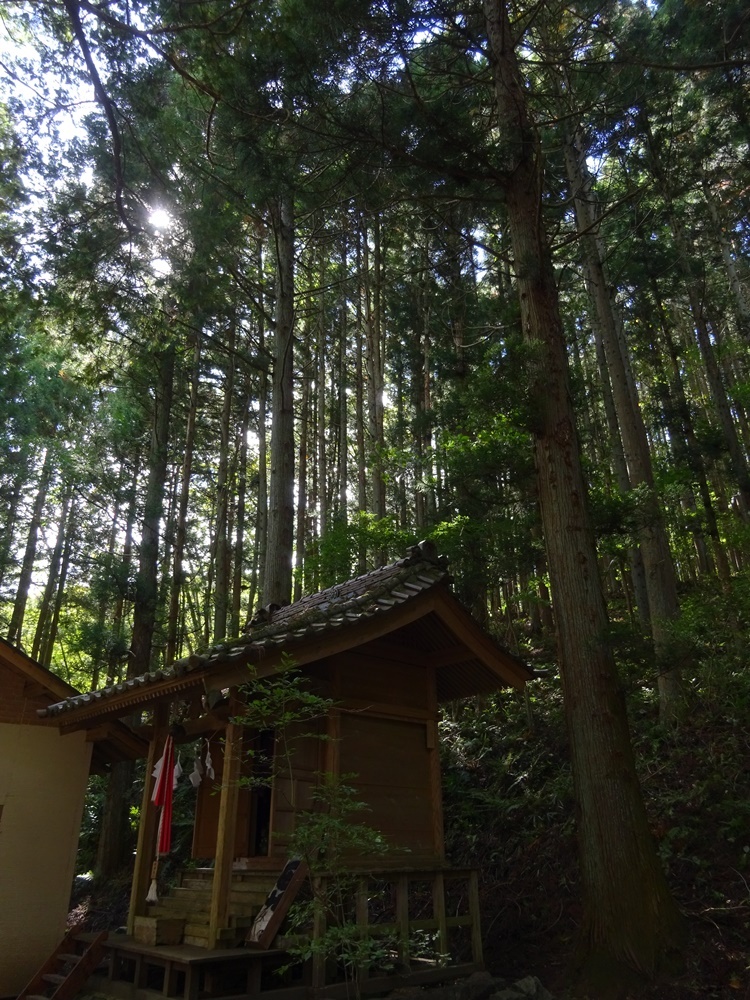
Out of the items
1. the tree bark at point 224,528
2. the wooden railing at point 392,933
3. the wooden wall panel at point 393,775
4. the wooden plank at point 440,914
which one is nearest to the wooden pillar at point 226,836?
the wooden railing at point 392,933

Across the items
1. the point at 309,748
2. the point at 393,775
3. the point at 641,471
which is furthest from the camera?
the point at 641,471

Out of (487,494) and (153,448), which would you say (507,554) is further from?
(153,448)

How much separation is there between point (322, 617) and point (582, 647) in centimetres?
226

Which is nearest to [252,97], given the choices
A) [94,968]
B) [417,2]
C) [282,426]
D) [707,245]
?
[417,2]

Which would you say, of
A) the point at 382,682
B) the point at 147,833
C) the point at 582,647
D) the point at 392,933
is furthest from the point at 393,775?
the point at 147,833

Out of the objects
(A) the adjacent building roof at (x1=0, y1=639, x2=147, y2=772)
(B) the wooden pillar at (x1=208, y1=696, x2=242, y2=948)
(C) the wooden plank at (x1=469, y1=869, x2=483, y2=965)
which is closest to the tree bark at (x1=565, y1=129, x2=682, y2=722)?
(C) the wooden plank at (x1=469, y1=869, x2=483, y2=965)

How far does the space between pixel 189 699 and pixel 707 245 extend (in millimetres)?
16246

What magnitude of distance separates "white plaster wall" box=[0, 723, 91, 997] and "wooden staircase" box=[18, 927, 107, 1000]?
0.66m

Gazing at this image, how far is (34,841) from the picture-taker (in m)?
7.15

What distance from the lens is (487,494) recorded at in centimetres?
937

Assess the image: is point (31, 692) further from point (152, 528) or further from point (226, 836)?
point (152, 528)

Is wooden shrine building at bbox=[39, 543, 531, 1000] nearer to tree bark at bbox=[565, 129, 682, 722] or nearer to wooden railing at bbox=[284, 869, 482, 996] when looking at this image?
wooden railing at bbox=[284, 869, 482, 996]

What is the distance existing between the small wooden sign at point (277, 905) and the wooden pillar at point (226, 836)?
27 centimetres

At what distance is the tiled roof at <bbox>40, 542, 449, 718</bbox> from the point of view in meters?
5.20
